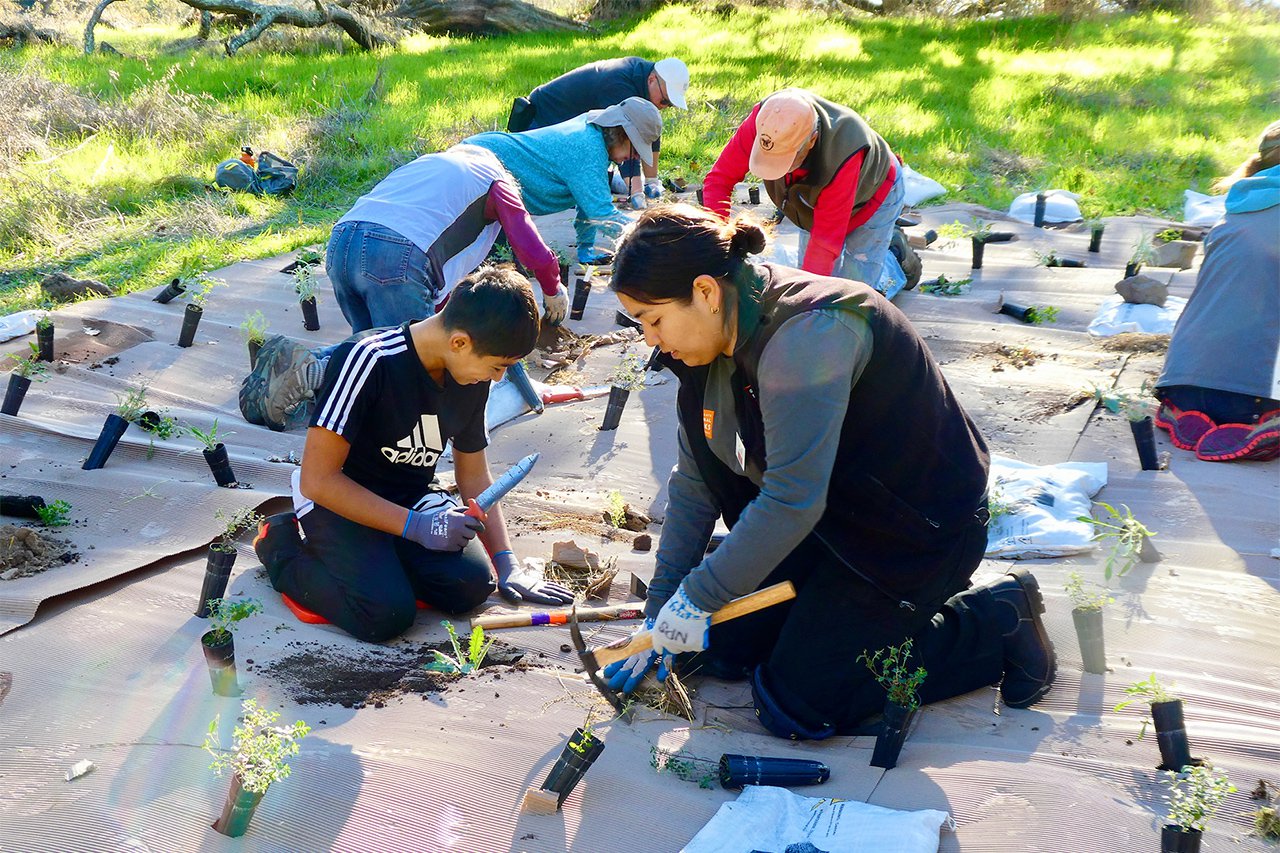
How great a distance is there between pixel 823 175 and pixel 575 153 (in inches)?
74.0

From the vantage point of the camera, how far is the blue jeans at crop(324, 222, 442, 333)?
4.16m

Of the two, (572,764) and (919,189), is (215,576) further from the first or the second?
(919,189)

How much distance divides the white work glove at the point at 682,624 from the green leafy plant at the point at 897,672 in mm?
455

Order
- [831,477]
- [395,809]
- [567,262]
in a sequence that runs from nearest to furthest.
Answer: [395,809]
[831,477]
[567,262]

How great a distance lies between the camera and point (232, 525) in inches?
124

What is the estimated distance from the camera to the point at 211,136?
958cm

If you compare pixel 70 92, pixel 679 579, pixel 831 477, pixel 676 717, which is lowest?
pixel 676 717

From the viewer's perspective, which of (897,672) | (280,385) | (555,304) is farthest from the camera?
(555,304)

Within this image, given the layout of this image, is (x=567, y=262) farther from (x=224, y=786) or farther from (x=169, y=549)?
(x=224, y=786)

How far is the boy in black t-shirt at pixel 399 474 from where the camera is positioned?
2799 millimetres

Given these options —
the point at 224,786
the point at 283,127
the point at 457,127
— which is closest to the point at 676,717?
the point at 224,786

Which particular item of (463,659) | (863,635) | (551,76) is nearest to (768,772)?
(863,635)

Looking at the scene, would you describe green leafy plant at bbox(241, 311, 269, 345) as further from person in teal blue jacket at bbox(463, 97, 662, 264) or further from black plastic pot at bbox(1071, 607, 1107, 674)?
black plastic pot at bbox(1071, 607, 1107, 674)

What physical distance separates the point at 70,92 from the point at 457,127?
159 inches
